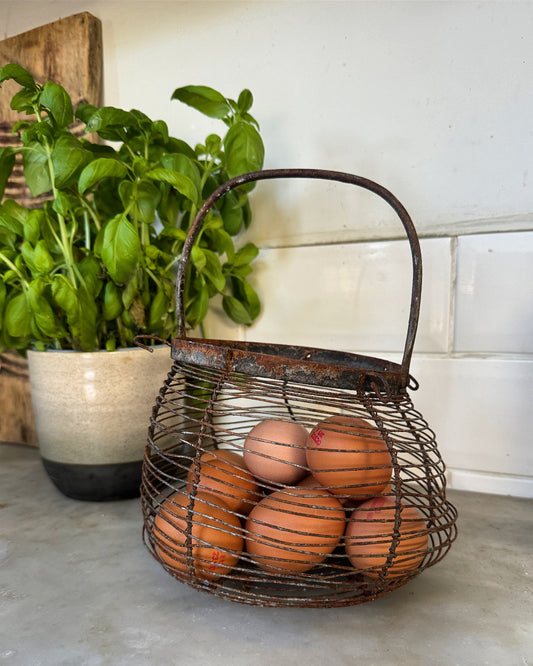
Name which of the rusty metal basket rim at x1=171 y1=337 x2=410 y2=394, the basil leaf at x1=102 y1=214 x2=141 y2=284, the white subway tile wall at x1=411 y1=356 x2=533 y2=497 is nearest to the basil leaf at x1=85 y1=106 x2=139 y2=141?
the basil leaf at x1=102 y1=214 x2=141 y2=284

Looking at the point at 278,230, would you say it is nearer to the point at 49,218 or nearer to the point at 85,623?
the point at 49,218

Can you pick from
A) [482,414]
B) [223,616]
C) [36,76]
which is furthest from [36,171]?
[482,414]

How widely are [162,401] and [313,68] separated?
25.0 inches

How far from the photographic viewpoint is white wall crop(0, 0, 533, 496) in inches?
29.7

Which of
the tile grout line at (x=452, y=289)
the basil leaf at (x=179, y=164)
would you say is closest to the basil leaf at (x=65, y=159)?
the basil leaf at (x=179, y=164)

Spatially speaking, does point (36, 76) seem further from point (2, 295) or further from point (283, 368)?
point (283, 368)

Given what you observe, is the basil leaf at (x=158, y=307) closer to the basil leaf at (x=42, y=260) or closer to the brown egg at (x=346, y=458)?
the basil leaf at (x=42, y=260)

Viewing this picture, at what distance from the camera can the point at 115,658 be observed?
42 centimetres

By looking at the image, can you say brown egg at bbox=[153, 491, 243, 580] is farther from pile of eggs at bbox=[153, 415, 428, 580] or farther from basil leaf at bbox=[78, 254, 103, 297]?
basil leaf at bbox=[78, 254, 103, 297]

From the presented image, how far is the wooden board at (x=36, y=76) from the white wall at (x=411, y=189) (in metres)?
0.21

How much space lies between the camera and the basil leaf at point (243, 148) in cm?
75

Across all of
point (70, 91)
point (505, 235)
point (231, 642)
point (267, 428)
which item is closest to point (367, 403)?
point (267, 428)

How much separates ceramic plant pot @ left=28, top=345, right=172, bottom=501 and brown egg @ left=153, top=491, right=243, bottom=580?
256mm

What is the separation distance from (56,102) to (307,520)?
590 millimetres
